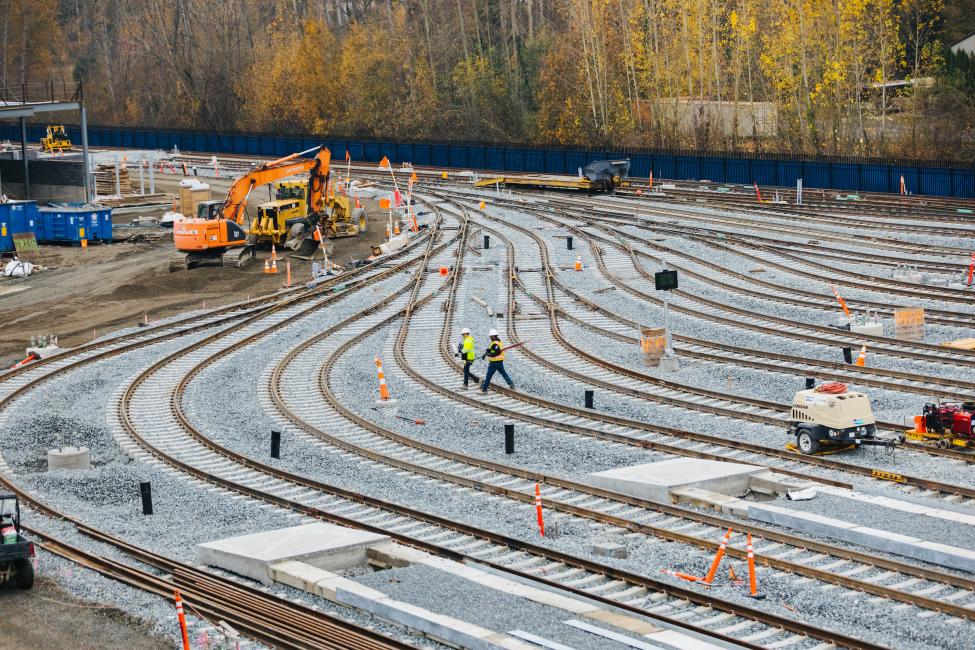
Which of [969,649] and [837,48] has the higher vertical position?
[837,48]

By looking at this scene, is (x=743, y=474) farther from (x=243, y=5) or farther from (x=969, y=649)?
(x=243, y=5)

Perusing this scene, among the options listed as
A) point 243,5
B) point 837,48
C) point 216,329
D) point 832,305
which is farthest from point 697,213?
point 243,5

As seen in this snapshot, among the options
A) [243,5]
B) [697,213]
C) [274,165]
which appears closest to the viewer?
[274,165]

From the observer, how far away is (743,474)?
19.1 m

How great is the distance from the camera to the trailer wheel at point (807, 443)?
20812 mm

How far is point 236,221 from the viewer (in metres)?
47.4

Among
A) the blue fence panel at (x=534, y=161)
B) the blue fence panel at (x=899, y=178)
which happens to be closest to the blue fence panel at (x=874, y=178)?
the blue fence panel at (x=899, y=178)

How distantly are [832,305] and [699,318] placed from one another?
3.53 meters

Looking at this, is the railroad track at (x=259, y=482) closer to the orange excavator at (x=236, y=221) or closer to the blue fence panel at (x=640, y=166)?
the orange excavator at (x=236, y=221)

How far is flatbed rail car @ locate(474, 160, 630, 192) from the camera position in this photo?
6131cm

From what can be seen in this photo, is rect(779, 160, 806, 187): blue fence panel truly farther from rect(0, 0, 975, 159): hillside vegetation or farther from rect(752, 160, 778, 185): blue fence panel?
rect(0, 0, 975, 159): hillside vegetation

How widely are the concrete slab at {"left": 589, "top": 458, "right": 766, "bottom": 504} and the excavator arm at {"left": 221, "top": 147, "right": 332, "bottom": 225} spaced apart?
29.5 metres

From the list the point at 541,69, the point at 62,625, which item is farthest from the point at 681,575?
the point at 541,69

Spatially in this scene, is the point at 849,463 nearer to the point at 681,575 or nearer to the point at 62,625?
the point at 681,575
